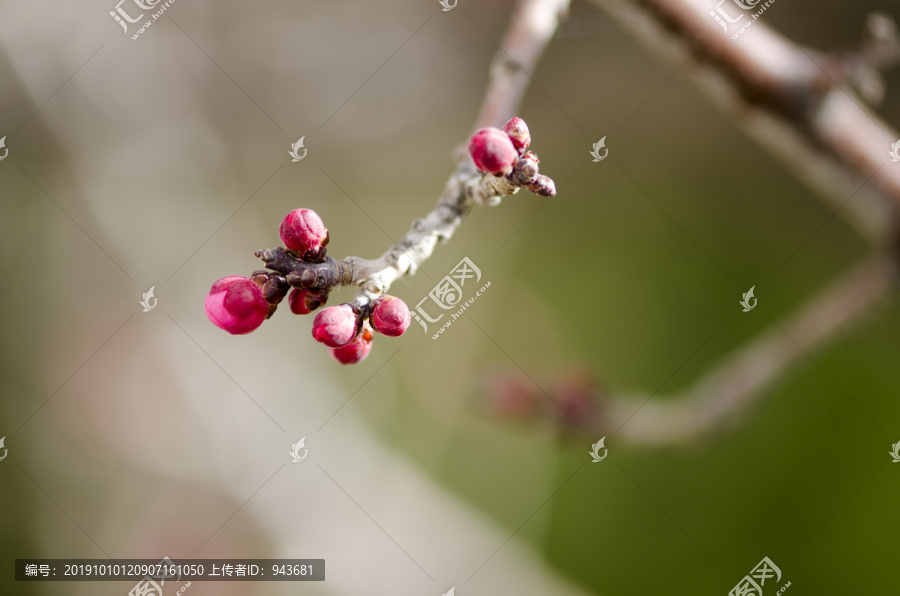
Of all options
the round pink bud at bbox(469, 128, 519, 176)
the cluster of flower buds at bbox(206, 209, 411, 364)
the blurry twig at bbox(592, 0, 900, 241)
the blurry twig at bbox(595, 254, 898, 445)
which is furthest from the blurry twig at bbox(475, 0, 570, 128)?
the blurry twig at bbox(595, 254, 898, 445)

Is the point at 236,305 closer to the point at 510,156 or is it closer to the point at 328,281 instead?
the point at 328,281

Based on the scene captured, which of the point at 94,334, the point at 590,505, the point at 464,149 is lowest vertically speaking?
the point at 590,505

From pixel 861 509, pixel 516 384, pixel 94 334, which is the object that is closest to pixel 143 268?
pixel 94 334

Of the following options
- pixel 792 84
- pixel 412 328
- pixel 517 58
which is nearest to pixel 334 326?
pixel 517 58

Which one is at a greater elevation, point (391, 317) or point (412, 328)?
point (412, 328)

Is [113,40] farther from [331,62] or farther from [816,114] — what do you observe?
[816,114]

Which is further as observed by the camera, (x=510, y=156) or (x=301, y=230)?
(x=301, y=230)

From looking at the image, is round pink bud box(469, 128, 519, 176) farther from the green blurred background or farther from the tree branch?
the green blurred background
